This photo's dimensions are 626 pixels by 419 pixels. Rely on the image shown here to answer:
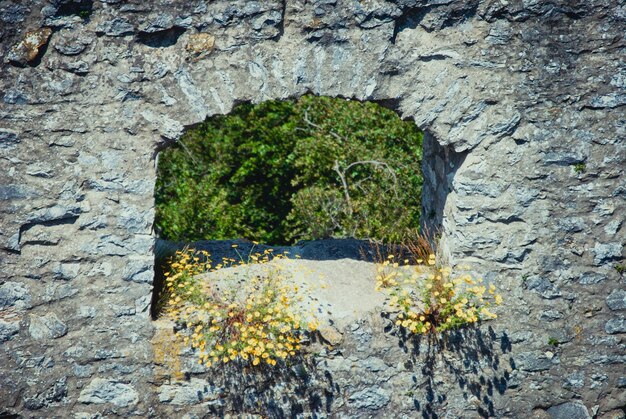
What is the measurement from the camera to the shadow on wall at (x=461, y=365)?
5613mm

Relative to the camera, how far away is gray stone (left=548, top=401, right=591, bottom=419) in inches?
227

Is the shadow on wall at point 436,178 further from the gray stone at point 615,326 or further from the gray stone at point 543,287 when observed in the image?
the gray stone at point 615,326

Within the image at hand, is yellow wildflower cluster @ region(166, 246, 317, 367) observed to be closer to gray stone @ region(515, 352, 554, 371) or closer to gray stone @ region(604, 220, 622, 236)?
gray stone @ region(515, 352, 554, 371)

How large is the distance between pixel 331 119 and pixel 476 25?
4998mm

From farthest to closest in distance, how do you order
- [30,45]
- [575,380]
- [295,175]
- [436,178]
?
1. [295,175]
2. [436,178]
3. [575,380]
4. [30,45]

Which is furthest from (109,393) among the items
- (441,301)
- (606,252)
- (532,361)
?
(606,252)

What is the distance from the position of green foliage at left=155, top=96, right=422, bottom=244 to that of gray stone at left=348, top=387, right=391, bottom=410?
3.22m

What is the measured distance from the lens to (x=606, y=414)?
583 centimetres

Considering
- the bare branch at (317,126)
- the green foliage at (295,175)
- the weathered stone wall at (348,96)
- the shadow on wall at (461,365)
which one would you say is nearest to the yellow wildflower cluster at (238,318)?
the weathered stone wall at (348,96)

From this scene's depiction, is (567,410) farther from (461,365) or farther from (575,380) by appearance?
(461,365)

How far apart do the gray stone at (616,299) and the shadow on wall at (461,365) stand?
72 centimetres

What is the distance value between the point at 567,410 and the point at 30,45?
164 inches

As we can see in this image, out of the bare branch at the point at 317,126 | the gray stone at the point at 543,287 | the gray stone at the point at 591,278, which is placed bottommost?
the gray stone at the point at 543,287

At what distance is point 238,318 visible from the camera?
5508 mm
